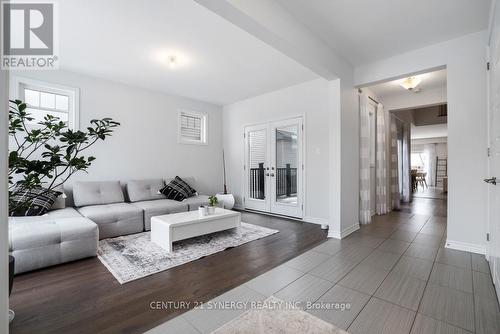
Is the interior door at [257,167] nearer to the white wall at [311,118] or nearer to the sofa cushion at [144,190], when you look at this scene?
the white wall at [311,118]

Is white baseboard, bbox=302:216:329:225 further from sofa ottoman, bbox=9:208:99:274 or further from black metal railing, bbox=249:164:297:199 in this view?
sofa ottoman, bbox=9:208:99:274

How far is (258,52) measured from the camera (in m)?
3.12

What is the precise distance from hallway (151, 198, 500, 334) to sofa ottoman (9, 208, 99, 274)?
169cm

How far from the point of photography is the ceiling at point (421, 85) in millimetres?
3757

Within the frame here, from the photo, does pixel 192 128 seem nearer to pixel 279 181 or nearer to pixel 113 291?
pixel 279 181

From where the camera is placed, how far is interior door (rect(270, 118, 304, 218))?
4.48 meters

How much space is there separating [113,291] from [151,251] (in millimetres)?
844

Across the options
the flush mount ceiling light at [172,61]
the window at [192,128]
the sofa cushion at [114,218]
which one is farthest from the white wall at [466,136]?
the window at [192,128]

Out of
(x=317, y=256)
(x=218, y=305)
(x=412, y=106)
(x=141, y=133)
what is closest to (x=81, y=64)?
(x=141, y=133)

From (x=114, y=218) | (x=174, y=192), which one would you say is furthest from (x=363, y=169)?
(x=114, y=218)

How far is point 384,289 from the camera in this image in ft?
6.26

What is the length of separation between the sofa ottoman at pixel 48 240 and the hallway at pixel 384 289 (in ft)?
5.54

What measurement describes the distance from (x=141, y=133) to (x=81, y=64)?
1.45m

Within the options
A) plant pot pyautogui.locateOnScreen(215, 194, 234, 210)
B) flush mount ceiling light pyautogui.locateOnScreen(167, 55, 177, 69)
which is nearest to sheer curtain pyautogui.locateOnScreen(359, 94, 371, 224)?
plant pot pyautogui.locateOnScreen(215, 194, 234, 210)
